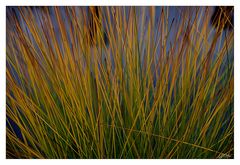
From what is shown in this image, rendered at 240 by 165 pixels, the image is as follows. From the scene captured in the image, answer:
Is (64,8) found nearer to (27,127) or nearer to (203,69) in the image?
(27,127)

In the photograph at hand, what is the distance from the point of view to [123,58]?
64.4 inches

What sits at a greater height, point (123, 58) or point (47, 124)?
point (123, 58)

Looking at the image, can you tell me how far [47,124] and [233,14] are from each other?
1.00 m

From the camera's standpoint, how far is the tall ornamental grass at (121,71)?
163cm

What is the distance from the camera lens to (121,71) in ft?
5.36

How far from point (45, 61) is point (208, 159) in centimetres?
89

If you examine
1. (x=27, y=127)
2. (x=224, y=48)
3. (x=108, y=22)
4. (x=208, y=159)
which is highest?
(x=108, y=22)

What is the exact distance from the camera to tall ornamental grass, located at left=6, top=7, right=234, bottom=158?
1.63 metres
